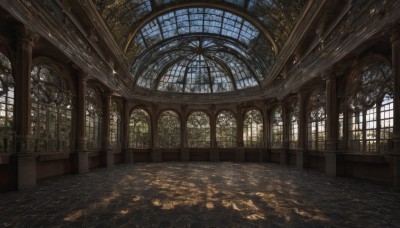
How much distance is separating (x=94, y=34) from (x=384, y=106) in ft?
53.1

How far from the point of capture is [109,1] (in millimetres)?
15438

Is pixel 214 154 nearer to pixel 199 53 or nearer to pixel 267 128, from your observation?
pixel 267 128

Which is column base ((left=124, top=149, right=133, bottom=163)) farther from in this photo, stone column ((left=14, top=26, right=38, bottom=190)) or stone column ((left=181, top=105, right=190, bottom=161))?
stone column ((left=14, top=26, right=38, bottom=190))

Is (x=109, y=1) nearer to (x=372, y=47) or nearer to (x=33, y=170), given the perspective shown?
(x=33, y=170)

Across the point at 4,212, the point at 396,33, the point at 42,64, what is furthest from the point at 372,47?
the point at 42,64

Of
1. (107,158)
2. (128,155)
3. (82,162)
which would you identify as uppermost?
(82,162)

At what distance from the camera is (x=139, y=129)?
25.3 m

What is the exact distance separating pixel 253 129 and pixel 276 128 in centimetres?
292

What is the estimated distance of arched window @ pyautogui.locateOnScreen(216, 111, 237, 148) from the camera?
26.8m

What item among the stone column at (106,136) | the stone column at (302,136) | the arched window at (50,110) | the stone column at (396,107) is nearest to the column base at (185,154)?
the stone column at (106,136)

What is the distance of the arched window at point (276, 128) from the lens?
2305 centimetres

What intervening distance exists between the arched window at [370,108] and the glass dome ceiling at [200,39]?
5690mm

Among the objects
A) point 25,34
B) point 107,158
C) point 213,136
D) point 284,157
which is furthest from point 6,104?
point 213,136

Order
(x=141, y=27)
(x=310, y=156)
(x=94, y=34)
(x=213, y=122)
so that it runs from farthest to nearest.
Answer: (x=213, y=122), (x=141, y=27), (x=310, y=156), (x=94, y=34)
